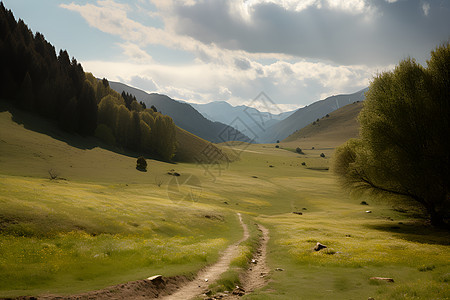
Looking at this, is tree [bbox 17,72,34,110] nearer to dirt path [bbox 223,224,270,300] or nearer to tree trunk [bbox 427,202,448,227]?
dirt path [bbox 223,224,270,300]

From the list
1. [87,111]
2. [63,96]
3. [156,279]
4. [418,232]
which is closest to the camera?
[156,279]

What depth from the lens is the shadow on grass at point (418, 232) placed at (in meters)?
33.6

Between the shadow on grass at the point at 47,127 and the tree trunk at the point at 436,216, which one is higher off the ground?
the shadow on grass at the point at 47,127

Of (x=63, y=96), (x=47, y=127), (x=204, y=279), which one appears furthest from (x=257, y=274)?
(x=63, y=96)

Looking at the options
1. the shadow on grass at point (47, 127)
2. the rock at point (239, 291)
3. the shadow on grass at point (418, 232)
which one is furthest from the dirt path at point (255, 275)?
the shadow on grass at point (47, 127)

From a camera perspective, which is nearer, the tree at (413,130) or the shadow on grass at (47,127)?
the tree at (413,130)

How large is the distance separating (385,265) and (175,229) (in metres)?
27.0

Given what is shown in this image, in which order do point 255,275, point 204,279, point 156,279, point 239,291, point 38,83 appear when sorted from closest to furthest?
1. point 239,291
2. point 156,279
3. point 204,279
4. point 255,275
5. point 38,83

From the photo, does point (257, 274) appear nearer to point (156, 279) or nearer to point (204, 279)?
point (204, 279)

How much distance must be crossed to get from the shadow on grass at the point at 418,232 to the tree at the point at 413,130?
3159 millimetres

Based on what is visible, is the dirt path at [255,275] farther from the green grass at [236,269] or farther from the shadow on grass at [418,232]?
the shadow on grass at [418,232]

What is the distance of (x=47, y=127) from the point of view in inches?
4715

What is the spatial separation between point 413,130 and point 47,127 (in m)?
139

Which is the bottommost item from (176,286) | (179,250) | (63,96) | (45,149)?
(179,250)
